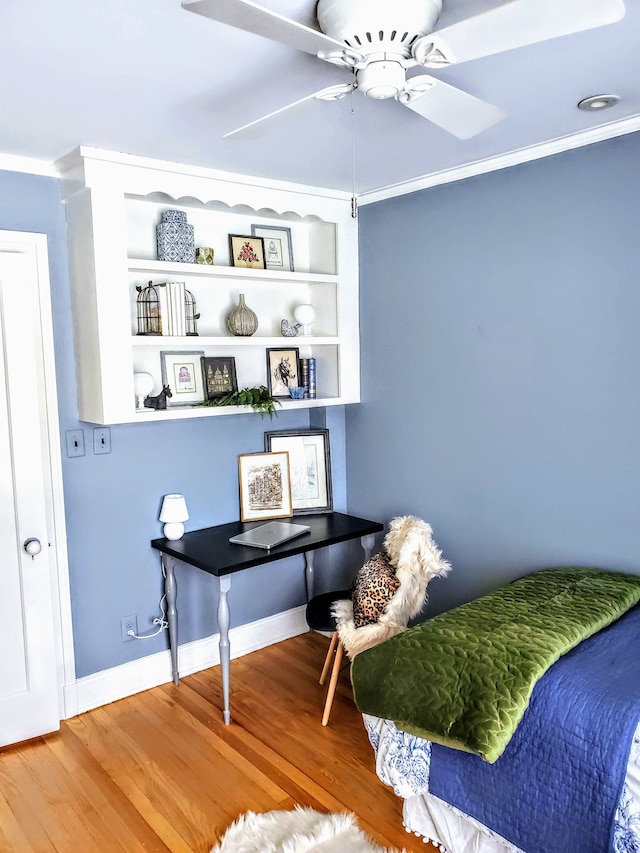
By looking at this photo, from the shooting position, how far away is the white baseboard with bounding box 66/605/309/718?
10.2 feet

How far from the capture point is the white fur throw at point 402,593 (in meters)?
2.77

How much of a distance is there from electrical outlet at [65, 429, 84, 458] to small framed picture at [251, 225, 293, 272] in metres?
1.29

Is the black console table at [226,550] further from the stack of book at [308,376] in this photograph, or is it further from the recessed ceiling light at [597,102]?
the recessed ceiling light at [597,102]

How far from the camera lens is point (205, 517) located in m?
3.46

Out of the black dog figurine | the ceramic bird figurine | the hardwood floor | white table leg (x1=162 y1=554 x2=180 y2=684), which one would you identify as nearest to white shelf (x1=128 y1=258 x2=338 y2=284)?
the ceramic bird figurine

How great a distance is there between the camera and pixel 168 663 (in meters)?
3.37

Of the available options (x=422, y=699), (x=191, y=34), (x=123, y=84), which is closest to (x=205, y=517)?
(x=422, y=699)

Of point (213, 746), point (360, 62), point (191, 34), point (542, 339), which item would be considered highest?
point (191, 34)

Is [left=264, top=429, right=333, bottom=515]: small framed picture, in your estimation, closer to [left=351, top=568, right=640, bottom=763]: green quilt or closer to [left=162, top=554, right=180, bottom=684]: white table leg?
[left=162, top=554, right=180, bottom=684]: white table leg

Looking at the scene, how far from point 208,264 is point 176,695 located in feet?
6.70

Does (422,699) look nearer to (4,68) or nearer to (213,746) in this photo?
(213,746)

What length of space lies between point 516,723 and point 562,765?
0.16m

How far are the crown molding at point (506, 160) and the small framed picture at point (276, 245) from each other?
0.43m

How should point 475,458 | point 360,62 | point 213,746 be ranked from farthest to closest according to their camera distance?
point 475,458 < point 213,746 < point 360,62
